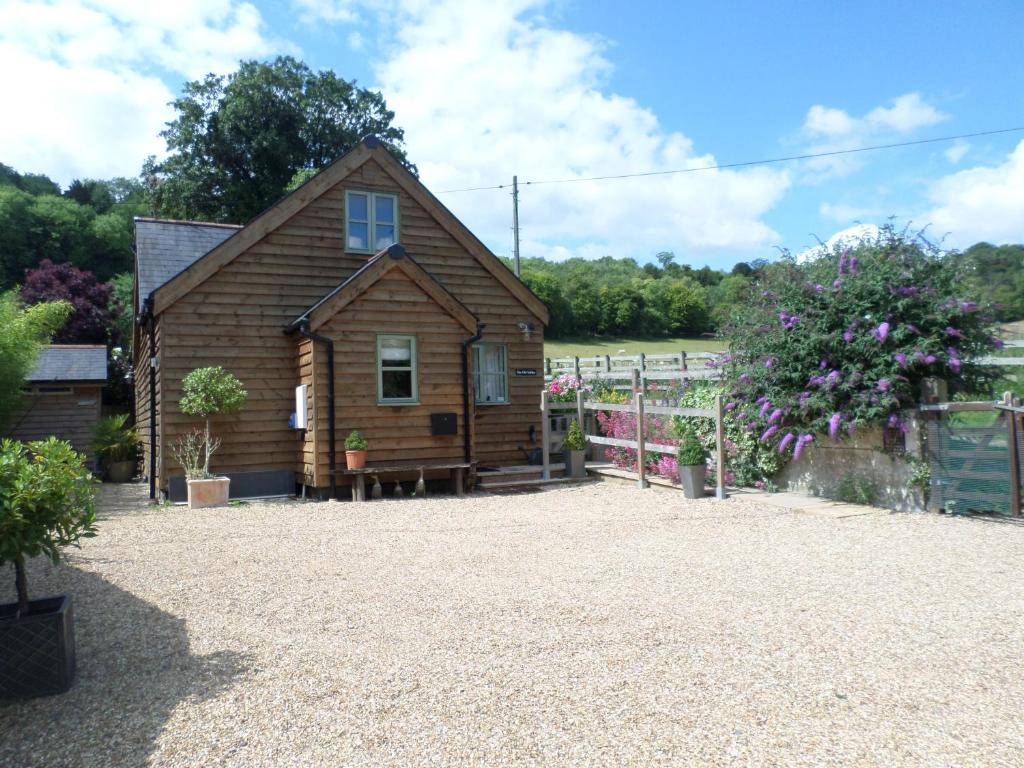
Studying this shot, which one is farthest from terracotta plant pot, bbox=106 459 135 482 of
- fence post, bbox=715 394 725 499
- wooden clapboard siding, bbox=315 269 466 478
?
fence post, bbox=715 394 725 499

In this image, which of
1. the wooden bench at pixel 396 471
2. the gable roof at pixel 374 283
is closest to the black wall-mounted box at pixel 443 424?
the wooden bench at pixel 396 471

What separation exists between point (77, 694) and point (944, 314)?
10198 mm

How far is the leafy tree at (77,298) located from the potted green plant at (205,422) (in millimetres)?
21145

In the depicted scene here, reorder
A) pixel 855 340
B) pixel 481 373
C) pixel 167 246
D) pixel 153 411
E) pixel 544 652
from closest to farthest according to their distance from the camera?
pixel 544 652, pixel 855 340, pixel 153 411, pixel 167 246, pixel 481 373

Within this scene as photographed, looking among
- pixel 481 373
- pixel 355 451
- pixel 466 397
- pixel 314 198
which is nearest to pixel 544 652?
pixel 355 451

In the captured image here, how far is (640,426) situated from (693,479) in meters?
1.69

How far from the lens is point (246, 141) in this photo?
121ft

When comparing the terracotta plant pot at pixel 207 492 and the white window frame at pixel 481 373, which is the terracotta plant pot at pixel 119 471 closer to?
the terracotta plant pot at pixel 207 492

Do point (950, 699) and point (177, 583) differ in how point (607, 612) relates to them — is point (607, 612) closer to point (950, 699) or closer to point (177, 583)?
point (950, 699)

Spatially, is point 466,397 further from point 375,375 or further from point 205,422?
point 205,422

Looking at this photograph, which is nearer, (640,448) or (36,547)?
(36,547)

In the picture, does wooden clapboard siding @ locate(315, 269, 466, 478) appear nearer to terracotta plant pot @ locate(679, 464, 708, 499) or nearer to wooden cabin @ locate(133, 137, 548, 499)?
wooden cabin @ locate(133, 137, 548, 499)

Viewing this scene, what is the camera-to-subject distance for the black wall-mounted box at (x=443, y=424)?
523 inches

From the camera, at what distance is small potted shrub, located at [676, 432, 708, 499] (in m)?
11.6
